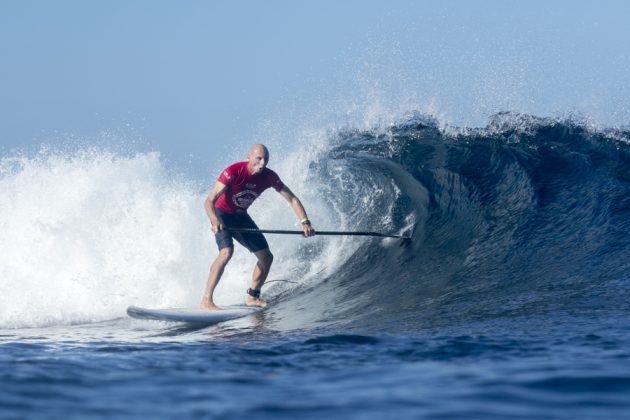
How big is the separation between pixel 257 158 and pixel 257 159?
11mm

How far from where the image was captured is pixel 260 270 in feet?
26.4

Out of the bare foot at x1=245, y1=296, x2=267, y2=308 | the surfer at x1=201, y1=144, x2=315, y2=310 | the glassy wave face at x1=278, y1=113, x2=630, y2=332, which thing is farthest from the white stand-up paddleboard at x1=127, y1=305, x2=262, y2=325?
the glassy wave face at x1=278, y1=113, x2=630, y2=332

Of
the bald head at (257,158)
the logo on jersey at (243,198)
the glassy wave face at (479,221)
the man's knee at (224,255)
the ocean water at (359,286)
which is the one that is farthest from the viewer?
the logo on jersey at (243,198)

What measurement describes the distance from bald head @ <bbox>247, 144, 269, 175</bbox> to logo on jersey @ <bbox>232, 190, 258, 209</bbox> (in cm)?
29

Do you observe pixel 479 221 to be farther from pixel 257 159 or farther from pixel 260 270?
pixel 257 159

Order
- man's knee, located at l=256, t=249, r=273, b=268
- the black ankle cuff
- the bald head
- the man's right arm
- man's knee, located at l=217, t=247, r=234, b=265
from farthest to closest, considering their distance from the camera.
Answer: the black ankle cuff < man's knee, located at l=256, t=249, r=273, b=268 < man's knee, located at l=217, t=247, r=234, b=265 < the bald head < the man's right arm

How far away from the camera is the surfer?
7.67 m

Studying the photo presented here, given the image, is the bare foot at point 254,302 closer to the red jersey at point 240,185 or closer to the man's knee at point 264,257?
the man's knee at point 264,257

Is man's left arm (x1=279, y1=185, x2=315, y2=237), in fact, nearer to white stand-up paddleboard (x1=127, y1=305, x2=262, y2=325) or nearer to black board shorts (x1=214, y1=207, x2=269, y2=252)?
black board shorts (x1=214, y1=207, x2=269, y2=252)

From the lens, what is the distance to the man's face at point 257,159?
25.1 ft

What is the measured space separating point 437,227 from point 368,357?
5252mm

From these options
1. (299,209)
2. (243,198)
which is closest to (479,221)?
(299,209)

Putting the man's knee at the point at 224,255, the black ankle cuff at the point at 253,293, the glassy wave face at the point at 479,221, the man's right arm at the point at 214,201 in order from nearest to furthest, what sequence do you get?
the glassy wave face at the point at 479,221 < the man's right arm at the point at 214,201 < the man's knee at the point at 224,255 < the black ankle cuff at the point at 253,293

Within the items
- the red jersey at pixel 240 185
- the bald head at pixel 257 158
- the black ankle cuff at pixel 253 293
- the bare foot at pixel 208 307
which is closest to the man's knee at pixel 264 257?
the black ankle cuff at pixel 253 293
